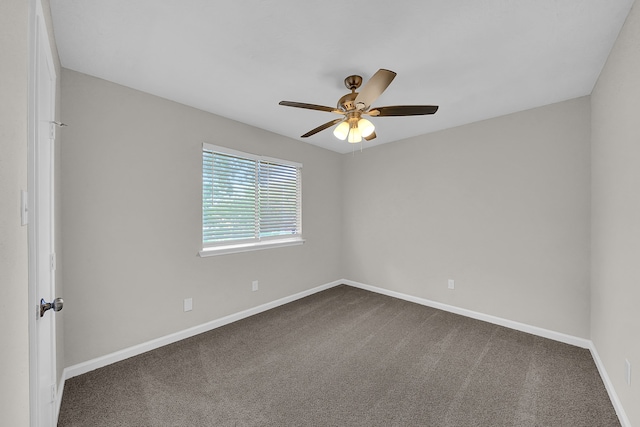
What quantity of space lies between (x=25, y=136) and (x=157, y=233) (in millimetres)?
1721

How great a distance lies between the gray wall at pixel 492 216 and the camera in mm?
2619

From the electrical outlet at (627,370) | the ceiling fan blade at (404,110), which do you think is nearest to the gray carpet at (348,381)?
the electrical outlet at (627,370)

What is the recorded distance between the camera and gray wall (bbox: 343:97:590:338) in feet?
8.59

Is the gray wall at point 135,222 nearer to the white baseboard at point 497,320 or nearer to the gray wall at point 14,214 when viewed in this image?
the gray wall at point 14,214

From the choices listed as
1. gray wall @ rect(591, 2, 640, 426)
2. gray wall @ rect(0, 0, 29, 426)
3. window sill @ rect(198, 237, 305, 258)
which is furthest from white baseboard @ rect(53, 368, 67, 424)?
gray wall @ rect(591, 2, 640, 426)

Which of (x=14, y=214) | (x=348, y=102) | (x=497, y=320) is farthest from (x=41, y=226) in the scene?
(x=497, y=320)

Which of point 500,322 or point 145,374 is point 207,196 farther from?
point 500,322

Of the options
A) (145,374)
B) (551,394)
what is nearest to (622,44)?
(551,394)

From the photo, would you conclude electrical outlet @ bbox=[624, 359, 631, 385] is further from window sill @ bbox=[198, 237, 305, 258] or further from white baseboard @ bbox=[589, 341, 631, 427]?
window sill @ bbox=[198, 237, 305, 258]

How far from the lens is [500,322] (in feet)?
10.0

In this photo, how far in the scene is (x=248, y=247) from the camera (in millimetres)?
3262

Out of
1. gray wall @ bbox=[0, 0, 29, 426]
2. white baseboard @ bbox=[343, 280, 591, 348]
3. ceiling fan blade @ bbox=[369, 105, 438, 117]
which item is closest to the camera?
gray wall @ bbox=[0, 0, 29, 426]

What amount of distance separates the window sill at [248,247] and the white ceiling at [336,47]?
1569mm

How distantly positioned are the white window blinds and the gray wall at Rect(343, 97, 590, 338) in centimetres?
129
